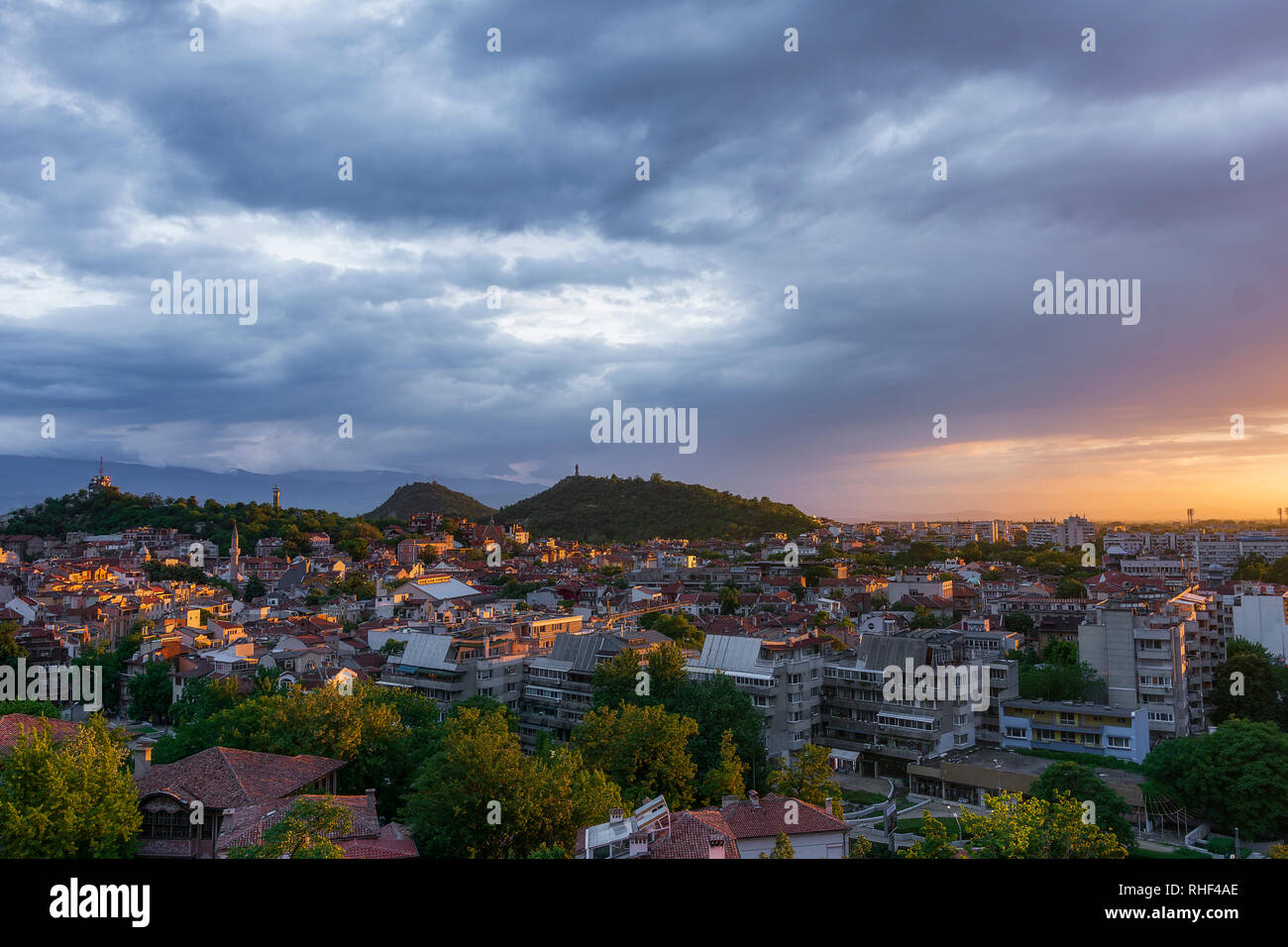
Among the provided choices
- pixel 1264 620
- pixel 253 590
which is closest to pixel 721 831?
pixel 1264 620

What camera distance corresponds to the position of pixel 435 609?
37.7 m

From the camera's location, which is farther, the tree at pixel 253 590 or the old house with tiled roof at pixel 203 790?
the tree at pixel 253 590

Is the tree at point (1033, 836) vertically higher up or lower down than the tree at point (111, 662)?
higher up

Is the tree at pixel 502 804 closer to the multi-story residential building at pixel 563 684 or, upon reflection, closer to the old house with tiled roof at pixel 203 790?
the old house with tiled roof at pixel 203 790

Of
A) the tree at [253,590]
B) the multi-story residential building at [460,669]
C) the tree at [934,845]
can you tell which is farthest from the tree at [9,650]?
the tree at [934,845]

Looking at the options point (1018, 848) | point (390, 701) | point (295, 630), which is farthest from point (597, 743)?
point (295, 630)

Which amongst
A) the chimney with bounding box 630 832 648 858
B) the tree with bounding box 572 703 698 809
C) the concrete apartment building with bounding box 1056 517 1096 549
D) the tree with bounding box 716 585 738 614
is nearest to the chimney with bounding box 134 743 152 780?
the tree with bounding box 572 703 698 809

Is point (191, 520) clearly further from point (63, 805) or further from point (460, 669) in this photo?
point (63, 805)

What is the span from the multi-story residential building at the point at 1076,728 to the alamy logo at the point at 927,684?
4.11 ft

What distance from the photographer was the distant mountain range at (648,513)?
84.4 m

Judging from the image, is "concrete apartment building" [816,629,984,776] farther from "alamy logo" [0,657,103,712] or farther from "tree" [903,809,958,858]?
"alamy logo" [0,657,103,712]

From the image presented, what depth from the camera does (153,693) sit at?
84.0 ft
